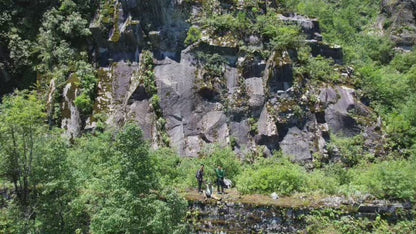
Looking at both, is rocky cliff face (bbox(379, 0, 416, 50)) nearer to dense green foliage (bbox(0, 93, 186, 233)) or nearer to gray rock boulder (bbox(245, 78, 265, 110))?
gray rock boulder (bbox(245, 78, 265, 110))

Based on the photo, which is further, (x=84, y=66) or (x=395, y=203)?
(x=84, y=66)

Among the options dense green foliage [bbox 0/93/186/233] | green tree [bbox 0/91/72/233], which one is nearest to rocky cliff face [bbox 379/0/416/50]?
dense green foliage [bbox 0/93/186/233]

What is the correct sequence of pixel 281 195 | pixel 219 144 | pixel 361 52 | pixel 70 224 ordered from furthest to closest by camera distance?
pixel 361 52 < pixel 219 144 < pixel 281 195 < pixel 70 224

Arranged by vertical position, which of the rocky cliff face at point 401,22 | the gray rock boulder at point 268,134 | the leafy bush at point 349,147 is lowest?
the leafy bush at point 349,147

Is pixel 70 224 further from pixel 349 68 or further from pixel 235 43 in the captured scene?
pixel 349 68

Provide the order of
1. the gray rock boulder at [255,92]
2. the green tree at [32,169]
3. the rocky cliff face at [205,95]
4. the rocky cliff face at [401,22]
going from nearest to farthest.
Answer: the green tree at [32,169] → the rocky cliff face at [205,95] → the gray rock boulder at [255,92] → the rocky cliff face at [401,22]

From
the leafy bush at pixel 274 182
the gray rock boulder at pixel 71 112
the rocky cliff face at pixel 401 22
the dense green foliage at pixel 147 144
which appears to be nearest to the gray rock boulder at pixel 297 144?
the dense green foliage at pixel 147 144

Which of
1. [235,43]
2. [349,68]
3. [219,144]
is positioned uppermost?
[235,43]

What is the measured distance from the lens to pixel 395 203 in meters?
13.4

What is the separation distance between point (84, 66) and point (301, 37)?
1308 cm

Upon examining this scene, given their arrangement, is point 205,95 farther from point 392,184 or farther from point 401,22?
point 401,22

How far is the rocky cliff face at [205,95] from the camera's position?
71.4 feet

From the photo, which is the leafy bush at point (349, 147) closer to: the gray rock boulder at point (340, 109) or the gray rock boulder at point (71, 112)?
the gray rock boulder at point (340, 109)

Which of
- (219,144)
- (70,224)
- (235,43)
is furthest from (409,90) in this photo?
(70,224)
